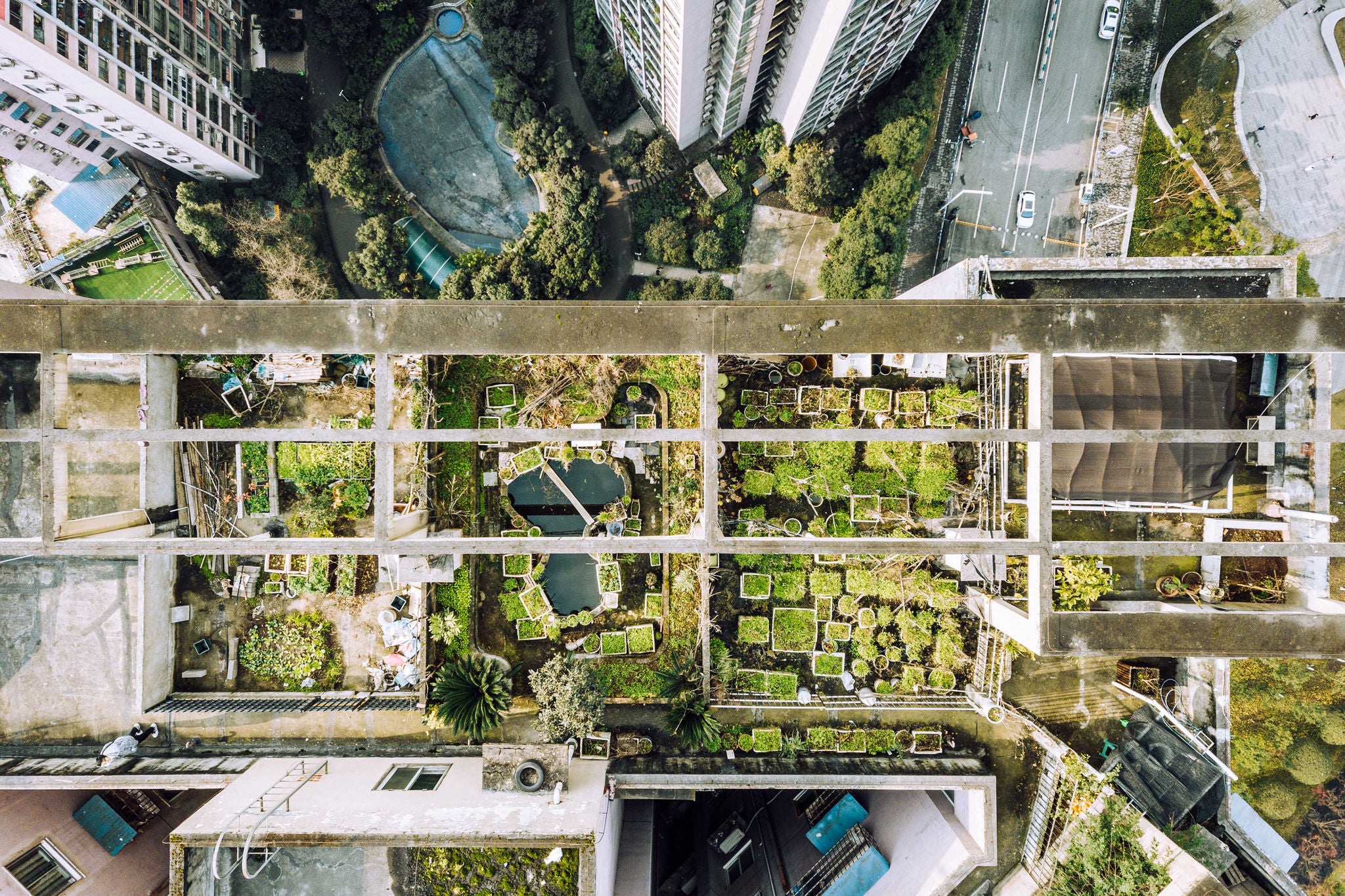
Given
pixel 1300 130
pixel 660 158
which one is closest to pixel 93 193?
pixel 660 158

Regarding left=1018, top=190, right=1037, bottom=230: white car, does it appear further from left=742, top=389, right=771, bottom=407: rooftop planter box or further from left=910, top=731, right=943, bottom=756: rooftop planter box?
left=910, top=731, right=943, bottom=756: rooftop planter box

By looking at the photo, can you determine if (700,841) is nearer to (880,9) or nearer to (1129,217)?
(880,9)

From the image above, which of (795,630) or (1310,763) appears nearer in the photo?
(795,630)

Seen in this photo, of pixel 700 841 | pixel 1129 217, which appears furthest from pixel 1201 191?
pixel 700 841

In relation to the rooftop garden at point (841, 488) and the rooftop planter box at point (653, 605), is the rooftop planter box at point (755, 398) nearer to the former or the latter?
the rooftop garden at point (841, 488)

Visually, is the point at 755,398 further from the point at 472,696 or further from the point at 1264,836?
the point at 1264,836

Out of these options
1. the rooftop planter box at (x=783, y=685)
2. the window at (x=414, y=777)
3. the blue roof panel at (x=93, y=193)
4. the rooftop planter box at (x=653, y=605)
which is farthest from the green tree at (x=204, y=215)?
the rooftop planter box at (x=783, y=685)
